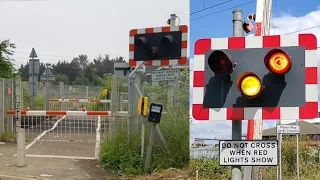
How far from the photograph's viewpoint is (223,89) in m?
2.97

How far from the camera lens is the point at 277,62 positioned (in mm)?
2877

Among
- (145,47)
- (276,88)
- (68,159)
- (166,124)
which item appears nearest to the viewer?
(276,88)

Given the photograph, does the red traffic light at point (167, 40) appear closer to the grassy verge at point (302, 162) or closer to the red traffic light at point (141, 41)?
the red traffic light at point (141, 41)

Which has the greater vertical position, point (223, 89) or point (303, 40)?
point (303, 40)

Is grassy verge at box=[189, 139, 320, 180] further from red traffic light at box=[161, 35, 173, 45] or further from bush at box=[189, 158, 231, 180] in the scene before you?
red traffic light at box=[161, 35, 173, 45]

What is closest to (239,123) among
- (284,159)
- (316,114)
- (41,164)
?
(316,114)

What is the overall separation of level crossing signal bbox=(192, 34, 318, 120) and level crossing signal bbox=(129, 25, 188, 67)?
4.10 m

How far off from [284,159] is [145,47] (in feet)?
20.2

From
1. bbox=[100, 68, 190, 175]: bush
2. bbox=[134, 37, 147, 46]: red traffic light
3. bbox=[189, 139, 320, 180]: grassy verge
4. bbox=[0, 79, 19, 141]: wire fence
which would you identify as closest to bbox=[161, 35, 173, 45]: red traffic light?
bbox=[134, 37, 147, 46]: red traffic light

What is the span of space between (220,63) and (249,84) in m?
0.21

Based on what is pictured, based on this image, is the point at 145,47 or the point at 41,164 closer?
the point at 145,47

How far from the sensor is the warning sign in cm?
298

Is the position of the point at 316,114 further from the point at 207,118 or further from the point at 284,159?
the point at 284,159

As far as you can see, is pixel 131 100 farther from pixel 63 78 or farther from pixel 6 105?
pixel 63 78
